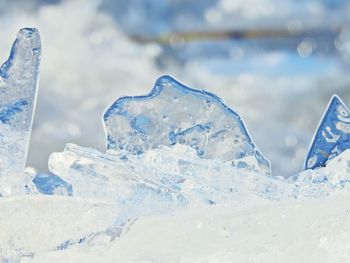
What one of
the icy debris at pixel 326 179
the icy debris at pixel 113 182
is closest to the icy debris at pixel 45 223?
the icy debris at pixel 113 182

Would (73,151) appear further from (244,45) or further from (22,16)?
(244,45)

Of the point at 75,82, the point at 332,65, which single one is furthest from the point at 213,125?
the point at 332,65

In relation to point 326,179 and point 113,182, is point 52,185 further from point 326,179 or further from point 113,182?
point 326,179

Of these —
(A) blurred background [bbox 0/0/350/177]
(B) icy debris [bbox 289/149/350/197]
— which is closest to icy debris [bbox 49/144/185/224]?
(B) icy debris [bbox 289/149/350/197]

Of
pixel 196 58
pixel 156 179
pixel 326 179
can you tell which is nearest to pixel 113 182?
pixel 156 179

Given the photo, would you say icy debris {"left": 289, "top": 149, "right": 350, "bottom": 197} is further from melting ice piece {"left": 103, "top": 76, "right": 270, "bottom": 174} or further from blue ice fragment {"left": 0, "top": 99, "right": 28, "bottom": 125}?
blue ice fragment {"left": 0, "top": 99, "right": 28, "bottom": 125}

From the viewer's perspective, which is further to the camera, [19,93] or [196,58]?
[196,58]

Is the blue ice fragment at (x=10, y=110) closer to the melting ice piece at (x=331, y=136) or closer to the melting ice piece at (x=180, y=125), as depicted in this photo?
the melting ice piece at (x=180, y=125)

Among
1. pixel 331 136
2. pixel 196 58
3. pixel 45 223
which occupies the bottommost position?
pixel 45 223
